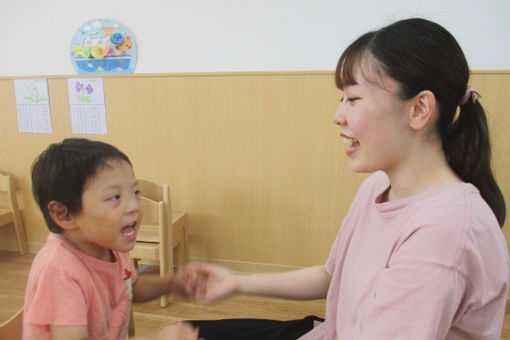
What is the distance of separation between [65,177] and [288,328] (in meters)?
0.79

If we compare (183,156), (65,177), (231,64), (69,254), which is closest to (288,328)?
(69,254)

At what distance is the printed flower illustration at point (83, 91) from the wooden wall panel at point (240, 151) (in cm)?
13

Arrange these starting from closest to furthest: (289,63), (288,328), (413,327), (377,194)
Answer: (413,327)
(377,194)
(288,328)
(289,63)

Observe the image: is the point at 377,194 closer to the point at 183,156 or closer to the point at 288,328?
the point at 288,328

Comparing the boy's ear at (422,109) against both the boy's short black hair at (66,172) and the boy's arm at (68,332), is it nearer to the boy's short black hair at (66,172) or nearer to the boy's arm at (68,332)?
the boy's short black hair at (66,172)

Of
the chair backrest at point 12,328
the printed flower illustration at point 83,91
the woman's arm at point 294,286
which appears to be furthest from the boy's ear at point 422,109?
the printed flower illustration at point 83,91

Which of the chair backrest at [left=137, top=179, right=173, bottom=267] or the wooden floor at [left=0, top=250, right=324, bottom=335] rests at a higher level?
the chair backrest at [left=137, top=179, right=173, bottom=267]

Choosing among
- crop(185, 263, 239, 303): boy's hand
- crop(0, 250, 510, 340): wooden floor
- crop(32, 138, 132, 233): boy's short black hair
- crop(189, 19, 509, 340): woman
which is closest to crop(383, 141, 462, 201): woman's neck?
crop(189, 19, 509, 340): woman

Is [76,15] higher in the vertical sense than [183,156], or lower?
higher

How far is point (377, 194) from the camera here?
870 millimetres

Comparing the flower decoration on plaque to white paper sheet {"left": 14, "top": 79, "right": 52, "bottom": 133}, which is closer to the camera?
the flower decoration on plaque

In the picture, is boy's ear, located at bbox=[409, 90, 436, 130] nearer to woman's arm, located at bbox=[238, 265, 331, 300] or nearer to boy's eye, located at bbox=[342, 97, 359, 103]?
boy's eye, located at bbox=[342, 97, 359, 103]

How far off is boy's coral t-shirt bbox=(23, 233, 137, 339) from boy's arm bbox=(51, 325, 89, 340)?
1 centimetres

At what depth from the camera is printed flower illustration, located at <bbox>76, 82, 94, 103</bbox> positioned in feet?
8.14
